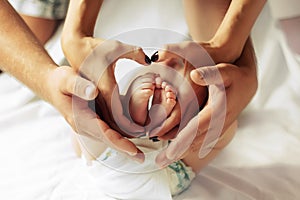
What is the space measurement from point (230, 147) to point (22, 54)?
1.31ft

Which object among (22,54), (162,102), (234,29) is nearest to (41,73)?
(22,54)

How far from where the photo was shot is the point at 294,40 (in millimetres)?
1280

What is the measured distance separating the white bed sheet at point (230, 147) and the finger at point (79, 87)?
8.2 inches

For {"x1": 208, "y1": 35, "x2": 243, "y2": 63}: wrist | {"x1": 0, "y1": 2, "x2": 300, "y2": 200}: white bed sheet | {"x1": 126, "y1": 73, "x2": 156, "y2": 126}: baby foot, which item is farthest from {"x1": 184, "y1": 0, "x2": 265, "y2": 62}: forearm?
{"x1": 0, "y1": 2, "x2": 300, "y2": 200}: white bed sheet

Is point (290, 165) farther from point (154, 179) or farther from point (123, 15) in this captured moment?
point (123, 15)

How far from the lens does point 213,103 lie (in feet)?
2.58

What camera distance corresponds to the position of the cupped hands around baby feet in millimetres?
775

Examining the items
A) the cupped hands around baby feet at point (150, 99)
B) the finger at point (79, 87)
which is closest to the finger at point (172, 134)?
the cupped hands around baby feet at point (150, 99)

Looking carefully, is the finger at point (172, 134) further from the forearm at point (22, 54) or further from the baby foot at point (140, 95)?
the forearm at point (22, 54)

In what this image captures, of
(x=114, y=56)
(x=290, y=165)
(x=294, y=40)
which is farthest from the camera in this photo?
(x=294, y=40)

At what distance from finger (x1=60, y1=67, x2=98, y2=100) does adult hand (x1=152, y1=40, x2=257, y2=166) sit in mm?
128

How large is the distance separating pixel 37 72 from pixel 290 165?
448 mm

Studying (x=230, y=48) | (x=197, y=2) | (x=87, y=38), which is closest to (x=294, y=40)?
(x=197, y=2)

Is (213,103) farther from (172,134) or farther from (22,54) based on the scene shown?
(22,54)
